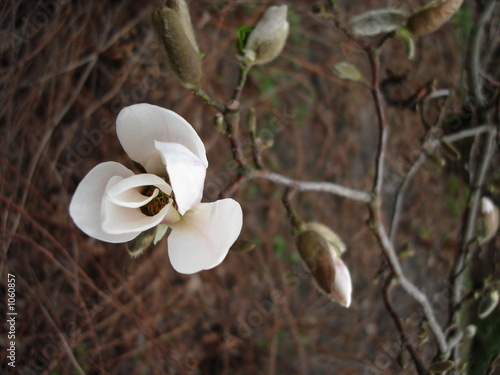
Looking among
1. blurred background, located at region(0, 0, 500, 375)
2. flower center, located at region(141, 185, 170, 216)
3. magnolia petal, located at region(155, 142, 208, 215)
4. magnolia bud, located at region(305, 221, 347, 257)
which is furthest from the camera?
blurred background, located at region(0, 0, 500, 375)

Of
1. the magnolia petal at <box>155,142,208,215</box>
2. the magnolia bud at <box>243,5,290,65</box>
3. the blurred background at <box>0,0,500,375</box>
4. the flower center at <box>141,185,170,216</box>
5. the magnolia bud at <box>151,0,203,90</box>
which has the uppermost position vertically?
the magnolia bud at <box>151,0,203,90</box>

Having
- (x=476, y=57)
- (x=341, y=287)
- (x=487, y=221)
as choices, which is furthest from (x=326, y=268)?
(x=476, y=57)

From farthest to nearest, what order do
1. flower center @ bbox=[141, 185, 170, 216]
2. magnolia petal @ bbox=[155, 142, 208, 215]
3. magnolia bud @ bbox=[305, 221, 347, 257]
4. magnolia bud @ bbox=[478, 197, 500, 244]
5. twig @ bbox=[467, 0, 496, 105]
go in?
twig @ bbox=[467, 0, 496, 105], magnolia bud @ bbox=[478, 197, 500, 244], magnolia bud @ bbox=[305, 221, 347, 257], flower center @ bbox=[141, 185, 170, 216], magnolia petal @ bbox=[155, 142, 208, 215]

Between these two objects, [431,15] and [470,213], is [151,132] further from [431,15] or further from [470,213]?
[470,213]

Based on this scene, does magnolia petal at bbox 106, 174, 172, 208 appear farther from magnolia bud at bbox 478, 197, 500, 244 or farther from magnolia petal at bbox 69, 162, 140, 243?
magnolia bud at bbox 478, 197, 500, 244

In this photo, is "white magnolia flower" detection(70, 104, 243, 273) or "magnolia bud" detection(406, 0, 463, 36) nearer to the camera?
"white magnolia flower" detection(70, 104, 243, 273)

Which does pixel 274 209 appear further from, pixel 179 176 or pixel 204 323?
pixel 179 176

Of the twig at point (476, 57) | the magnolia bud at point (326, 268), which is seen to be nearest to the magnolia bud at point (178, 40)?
the magnolia bud at point (326, 268)

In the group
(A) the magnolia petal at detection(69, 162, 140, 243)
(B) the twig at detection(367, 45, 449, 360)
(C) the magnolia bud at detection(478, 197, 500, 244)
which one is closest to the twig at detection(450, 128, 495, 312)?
(C) the magnolia bud at detection(478, 197, 500, 244)

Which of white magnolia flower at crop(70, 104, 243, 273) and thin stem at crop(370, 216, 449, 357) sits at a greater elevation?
white magnolia flower at crop(70, 104, 243, 273)
